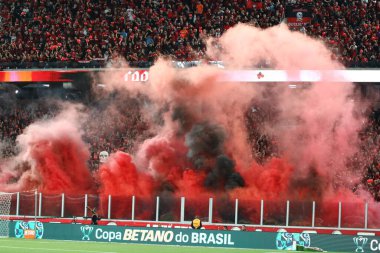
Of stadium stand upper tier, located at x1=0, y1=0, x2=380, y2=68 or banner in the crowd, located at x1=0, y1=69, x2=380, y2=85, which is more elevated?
stadium stand upper tier, located at x1=0, y1=0, x2=380, y2=68

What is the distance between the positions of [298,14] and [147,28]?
31.0 ft

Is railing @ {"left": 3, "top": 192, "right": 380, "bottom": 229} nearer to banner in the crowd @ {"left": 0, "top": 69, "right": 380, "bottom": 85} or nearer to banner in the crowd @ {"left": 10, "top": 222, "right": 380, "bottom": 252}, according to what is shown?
banner in the crowd @ {"left": 10, "top": 222, "right": 380, "bottom": 252}

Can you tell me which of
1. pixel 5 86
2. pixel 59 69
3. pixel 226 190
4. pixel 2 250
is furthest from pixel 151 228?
pixel 5 86

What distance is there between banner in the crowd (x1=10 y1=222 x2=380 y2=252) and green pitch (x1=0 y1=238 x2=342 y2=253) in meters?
1.24

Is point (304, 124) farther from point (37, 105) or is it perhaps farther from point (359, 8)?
point (37, 105)

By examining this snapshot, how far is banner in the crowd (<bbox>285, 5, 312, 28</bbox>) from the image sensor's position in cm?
5544

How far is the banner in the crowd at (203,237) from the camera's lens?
116 feet

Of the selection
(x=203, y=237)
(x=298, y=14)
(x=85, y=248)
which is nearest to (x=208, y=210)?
(x=203, y=237)

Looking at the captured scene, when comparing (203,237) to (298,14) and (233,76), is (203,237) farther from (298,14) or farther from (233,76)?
(298,14)

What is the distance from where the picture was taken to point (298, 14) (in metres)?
55.8

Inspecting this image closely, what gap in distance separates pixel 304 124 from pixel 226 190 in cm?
656

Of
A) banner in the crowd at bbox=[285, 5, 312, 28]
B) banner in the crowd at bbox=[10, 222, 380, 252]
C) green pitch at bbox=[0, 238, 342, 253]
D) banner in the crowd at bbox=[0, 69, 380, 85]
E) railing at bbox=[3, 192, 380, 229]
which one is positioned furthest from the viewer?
banner in the crowd at bbox=[285, 5, 312, 28]

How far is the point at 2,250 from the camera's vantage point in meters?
31.6

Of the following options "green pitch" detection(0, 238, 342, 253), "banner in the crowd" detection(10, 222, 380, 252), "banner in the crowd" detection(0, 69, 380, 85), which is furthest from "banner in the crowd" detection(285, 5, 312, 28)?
"green pitch" detection(0, 238, 342, 253)
